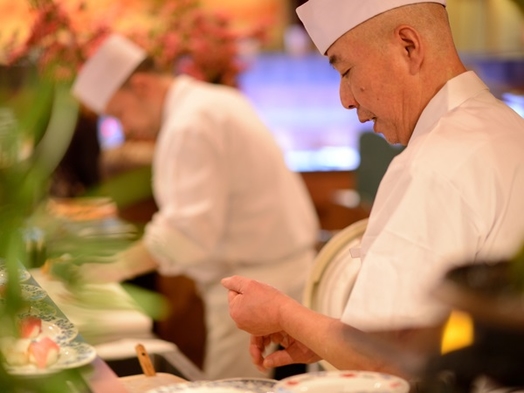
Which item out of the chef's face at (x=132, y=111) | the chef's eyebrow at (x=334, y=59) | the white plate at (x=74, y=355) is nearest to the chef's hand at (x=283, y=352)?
the white plate at (x=74, y=355)

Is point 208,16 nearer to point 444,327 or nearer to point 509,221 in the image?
point 509,221

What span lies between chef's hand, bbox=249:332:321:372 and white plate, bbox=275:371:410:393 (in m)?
0.48

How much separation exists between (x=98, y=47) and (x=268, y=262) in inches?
49.0

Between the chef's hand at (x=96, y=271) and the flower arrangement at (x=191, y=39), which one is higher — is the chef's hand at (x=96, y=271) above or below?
above

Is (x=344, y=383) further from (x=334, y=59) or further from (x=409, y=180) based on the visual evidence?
(x=334, y=59)

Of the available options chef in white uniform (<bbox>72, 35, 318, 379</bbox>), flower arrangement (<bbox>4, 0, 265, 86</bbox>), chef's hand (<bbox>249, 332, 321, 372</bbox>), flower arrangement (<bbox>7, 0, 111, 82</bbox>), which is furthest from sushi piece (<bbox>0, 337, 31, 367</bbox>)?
flower arrangement (<bbox>4, 0, 265, 86</bbox>)

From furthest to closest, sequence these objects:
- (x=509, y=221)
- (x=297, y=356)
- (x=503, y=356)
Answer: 1. (x=297, y=356)
2. (x=509, y=221)
3. (x=503, y=356)

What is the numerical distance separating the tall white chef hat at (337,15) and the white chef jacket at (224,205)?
1.85 meters

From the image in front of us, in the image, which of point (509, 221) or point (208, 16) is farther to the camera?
point (208, 16)

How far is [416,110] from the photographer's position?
191 centimetres

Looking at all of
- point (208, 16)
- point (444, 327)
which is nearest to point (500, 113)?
point (444, 327)

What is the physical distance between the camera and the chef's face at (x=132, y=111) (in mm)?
4266

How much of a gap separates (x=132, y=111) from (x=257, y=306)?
8.62ft

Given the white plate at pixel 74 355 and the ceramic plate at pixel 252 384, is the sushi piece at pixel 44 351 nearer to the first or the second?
the white plate at pixel 74 355
